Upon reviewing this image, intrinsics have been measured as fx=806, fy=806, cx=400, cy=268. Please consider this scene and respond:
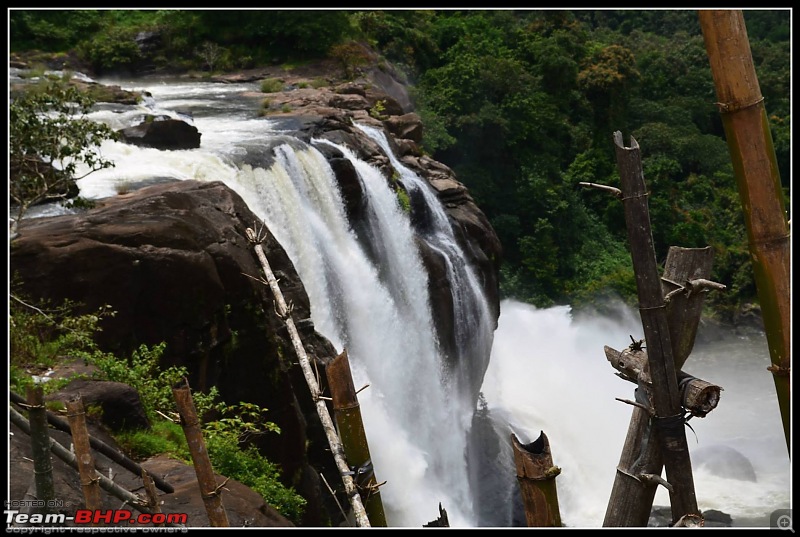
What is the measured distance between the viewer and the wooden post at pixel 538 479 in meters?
2.32

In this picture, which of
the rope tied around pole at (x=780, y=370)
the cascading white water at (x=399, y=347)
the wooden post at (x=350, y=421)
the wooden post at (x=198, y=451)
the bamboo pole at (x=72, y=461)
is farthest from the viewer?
the cascading white water at (x=399, y=347)

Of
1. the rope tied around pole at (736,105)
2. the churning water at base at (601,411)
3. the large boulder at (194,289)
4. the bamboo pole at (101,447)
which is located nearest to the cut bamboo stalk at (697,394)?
the rope tied around pole at (736,105)

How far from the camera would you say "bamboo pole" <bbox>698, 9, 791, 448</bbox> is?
228 centimetres

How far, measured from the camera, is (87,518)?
367 cm

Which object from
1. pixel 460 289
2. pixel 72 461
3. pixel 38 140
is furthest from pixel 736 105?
pixel 460 289

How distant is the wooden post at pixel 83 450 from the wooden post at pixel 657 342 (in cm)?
240

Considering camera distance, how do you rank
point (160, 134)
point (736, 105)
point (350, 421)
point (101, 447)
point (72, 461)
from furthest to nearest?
point (160, 134)
point (101, 447)
point (72, 461)
point (350, 421)
point (736, 105)

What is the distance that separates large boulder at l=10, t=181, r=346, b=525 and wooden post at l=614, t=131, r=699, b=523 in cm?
420

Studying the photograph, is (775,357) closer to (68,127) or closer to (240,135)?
(68,127)

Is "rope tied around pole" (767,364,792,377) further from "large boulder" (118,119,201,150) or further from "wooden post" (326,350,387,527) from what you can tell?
"large boulder" (118,119,201,150)

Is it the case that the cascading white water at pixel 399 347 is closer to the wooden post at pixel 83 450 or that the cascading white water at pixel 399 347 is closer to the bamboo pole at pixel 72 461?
the bamboo pole at pixel 72 461

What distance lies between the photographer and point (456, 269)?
12.8 meters

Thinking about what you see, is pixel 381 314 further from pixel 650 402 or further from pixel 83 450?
pixel 650 402

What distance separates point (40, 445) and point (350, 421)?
1.27 metres
